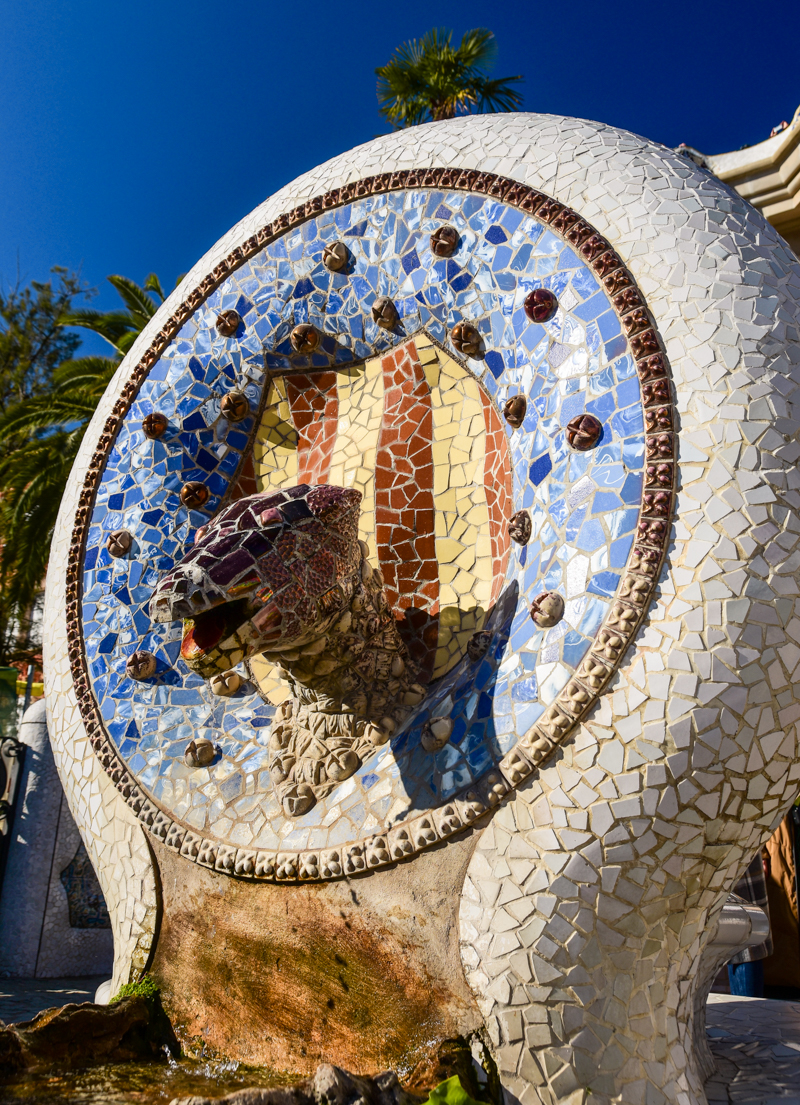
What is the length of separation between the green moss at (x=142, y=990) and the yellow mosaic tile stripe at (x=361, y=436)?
6.46ft

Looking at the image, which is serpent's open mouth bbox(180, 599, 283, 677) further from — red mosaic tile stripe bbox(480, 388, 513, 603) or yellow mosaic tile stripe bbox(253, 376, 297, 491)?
yellow mosaic tile stripe bbox(253, 376, 297, 491)

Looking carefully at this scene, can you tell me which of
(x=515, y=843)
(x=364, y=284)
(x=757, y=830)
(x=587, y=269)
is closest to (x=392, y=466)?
(x=364, y=284)

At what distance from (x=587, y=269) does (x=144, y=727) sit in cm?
270

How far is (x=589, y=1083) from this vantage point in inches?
105

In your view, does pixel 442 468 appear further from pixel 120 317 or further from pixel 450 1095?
pixel 120 317

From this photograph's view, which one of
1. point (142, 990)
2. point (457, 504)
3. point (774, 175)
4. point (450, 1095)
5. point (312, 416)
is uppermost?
point (774, 175)

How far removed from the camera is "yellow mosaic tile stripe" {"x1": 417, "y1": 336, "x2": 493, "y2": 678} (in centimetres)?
379

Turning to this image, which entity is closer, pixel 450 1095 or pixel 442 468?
pixel 450 1095

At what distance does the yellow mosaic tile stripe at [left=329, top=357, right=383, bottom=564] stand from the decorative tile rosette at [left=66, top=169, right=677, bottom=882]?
0.84 m

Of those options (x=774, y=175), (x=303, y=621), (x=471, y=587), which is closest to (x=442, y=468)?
(x=471, y=587)

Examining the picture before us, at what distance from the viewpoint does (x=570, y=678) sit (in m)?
2.89

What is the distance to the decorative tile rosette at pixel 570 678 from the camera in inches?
112

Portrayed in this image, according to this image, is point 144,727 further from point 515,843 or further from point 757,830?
point 757,830

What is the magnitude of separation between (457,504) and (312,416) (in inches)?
38.8
